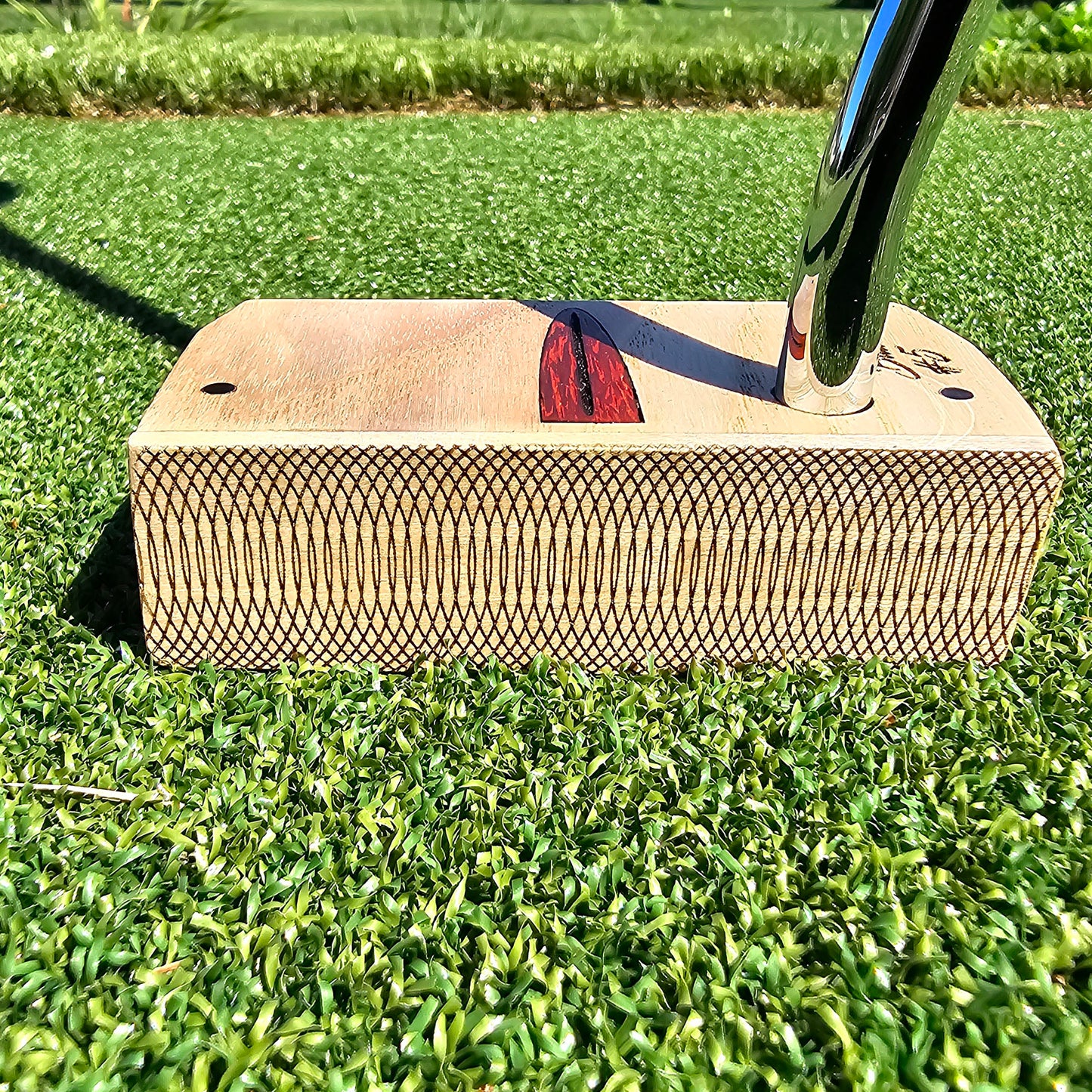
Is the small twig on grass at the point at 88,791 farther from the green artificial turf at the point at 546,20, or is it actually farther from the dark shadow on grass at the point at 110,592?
the green artificial turf at the point at 546,20

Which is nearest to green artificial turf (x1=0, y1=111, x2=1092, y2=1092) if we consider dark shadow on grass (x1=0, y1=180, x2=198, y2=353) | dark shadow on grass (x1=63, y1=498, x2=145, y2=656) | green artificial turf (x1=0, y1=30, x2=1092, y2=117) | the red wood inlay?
dark shadow on grass (x1=63, y1=498, x2=145, y2=656)

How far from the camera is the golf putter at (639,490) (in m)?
2.31

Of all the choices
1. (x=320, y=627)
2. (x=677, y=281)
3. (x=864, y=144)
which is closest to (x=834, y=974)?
(x=320, y=627)

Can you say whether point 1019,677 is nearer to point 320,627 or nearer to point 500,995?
point 500,995

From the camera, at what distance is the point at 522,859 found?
210 centimetres

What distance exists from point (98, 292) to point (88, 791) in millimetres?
3235

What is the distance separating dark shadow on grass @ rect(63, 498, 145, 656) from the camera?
8.96 feet

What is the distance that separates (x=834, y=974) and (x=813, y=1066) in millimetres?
192

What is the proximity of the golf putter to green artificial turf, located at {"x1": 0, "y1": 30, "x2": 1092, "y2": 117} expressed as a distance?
18.4 ft

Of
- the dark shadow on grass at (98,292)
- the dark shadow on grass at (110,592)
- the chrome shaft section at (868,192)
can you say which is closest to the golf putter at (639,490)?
the chrome shaft section at (868,192)

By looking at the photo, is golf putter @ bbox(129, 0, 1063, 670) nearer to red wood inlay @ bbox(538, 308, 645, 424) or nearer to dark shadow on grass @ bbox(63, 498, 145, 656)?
red wood inlay @ bbox(538, 308, 645, 424)

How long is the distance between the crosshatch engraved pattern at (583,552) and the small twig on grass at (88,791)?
1.39ft

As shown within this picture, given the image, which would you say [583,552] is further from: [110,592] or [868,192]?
[110,592]

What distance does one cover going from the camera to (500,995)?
5.97 ft
